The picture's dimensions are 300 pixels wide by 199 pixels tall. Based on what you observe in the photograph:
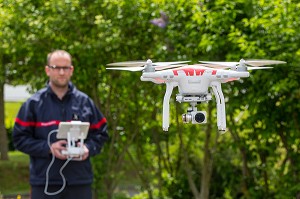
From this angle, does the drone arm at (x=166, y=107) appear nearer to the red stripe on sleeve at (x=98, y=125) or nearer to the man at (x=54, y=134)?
the man at (x=54, y=134)

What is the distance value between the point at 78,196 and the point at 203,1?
205cm

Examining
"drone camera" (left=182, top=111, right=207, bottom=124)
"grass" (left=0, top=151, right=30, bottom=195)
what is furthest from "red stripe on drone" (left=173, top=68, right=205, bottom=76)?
"grass" (left=0, top=151, right=30, bottom=195)

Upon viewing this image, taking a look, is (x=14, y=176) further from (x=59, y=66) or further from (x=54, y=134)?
(x=59, y=66)

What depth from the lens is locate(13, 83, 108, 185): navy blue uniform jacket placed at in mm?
4594

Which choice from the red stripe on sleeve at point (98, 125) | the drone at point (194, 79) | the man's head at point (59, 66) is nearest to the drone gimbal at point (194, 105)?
the drone at point (194, 79)

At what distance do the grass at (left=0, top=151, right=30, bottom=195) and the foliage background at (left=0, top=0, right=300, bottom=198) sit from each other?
9.18ft

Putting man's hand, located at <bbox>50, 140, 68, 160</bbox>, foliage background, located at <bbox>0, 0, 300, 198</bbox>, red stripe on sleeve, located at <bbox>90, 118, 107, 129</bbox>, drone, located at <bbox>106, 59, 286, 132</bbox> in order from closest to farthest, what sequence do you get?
drone, located at <bbox>106, 59, 286, 132</bbox> → man's hand, located at <bbox>50, 140, 68, 160</bbox> → red stripe on sleeve, located at <bbox>90, 118, 107, 129</bbox> → foliage background, located at <bbox>0, 0, 300, 198</bbox>

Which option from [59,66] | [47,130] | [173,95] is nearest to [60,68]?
[59,66]

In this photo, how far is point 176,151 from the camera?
7914mm

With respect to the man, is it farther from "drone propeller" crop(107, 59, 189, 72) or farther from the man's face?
"drone propeller" crop(107, 59, 189, 72)

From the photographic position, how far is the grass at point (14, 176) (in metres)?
10.1

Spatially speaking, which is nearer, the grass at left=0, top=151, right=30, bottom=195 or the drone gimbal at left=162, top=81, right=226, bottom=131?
the drone gimbal at left=162, top=81, right=226, bottom=131

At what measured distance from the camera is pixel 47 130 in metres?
4.61

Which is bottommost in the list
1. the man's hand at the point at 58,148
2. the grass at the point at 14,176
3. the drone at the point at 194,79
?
the grass at the point at 14,176
